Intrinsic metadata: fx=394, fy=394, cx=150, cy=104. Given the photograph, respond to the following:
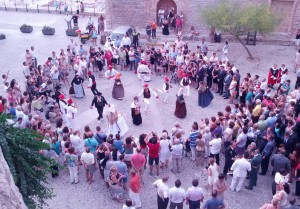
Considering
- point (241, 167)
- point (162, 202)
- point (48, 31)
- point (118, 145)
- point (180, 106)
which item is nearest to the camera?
point (162, 202)

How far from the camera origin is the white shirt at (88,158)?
37.3 ft

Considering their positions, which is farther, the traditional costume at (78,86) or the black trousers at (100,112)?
the traditional costume at (78,86)

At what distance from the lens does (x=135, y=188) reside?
10.6 m

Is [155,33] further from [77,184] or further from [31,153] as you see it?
[31,153]

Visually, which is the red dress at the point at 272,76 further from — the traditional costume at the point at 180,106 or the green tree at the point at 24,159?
the green tree at the point at 24,159

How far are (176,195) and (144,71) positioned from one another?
957 centimetres

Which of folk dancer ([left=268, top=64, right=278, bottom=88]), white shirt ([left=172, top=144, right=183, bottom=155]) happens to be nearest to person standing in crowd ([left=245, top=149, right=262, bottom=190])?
white shirt ([left=172, top=144, right=183, bottom=155])

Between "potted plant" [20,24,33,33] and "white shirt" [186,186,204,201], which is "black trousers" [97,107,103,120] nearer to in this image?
"white shirt" [186,186,204,201]

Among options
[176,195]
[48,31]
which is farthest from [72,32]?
[176,195]

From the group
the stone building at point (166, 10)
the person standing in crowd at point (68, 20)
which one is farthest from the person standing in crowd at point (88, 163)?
the person standing in crowd at point (68, 20)

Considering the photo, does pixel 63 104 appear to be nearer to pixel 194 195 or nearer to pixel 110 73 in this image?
pixel 110 73

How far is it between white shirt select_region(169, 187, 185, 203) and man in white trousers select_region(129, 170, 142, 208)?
1.01 m

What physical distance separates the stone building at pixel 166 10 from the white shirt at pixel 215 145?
1415cm

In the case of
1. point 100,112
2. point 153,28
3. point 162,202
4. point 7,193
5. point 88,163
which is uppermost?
point 153,28
